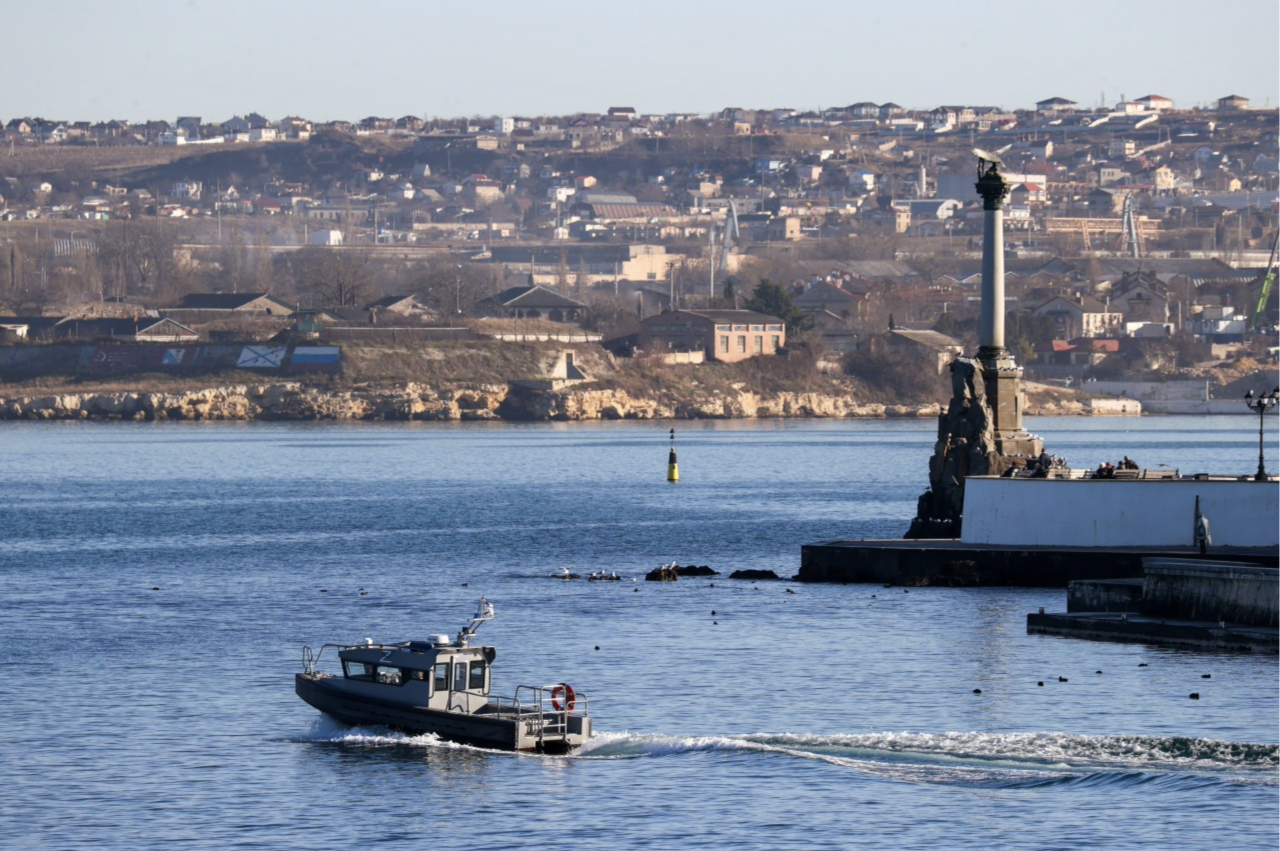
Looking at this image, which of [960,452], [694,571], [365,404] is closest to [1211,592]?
[960,452]

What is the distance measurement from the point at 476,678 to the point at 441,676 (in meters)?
0.60

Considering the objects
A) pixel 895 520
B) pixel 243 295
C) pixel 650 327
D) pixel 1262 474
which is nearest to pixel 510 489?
pixel 895 520

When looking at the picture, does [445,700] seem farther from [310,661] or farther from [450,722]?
[310,661]

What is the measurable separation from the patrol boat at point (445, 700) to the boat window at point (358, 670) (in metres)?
0.02

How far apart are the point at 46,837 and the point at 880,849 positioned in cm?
1072

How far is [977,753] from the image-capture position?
108ft

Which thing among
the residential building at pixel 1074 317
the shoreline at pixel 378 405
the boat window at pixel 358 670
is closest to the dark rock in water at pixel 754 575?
the boat window at pixel 358 670

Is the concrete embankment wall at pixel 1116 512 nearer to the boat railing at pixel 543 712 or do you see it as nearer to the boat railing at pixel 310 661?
the boat railing at pixel 543 712

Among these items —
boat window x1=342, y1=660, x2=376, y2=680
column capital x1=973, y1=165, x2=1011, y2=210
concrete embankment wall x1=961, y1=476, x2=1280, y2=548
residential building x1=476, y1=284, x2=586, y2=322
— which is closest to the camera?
boat window x1=342, y1=660, x2=376, y2=680

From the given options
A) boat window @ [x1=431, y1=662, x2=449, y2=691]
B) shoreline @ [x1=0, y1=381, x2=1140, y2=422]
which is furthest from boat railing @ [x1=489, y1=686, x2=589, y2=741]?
shoreline @ [x1=0, y1=381, x2=1140, y2=422]

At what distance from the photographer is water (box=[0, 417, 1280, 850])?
1183 inches

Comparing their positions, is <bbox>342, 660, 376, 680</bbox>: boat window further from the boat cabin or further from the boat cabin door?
the boat cabin door

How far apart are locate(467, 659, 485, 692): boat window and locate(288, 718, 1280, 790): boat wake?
0.96 m

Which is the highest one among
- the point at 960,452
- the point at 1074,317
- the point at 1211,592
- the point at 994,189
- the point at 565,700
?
the point at 1074,317
